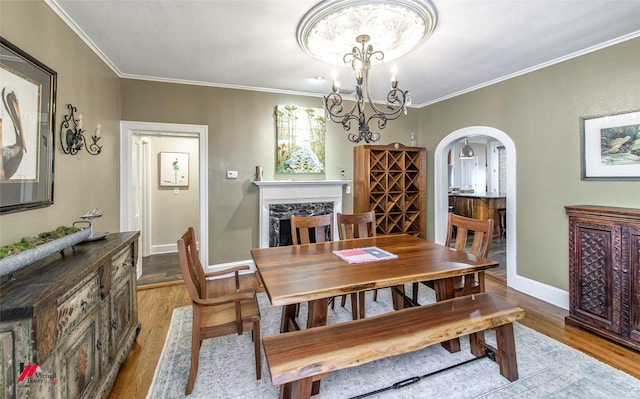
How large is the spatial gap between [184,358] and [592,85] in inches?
178

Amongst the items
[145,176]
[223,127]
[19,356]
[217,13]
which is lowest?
[19,356]

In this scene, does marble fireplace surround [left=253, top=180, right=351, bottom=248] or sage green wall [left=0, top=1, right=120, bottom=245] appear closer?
sage green wall [left=0, top=1, right=120, bottom=245]

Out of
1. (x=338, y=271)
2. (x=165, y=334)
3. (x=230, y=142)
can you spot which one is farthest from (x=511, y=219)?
(x=165, y=334)

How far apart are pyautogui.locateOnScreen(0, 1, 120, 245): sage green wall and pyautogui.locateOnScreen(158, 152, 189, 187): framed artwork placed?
1.98 metres

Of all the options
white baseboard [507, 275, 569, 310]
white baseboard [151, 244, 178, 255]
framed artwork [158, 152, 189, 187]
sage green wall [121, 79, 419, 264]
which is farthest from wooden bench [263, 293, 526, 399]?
framed artwork [158, 152, 189, 187]

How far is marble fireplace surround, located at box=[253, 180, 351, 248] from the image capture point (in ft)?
13.3

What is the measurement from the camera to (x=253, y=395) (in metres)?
1.85

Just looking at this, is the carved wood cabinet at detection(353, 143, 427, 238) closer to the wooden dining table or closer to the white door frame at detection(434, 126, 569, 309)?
the white door frame at detection(434, 126, 569, 309)

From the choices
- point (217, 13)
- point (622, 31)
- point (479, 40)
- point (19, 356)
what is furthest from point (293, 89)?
point (19, 356)

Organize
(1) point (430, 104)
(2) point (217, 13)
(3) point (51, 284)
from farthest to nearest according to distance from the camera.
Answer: (1) point (430, 104), (2) point (217, 13), (3) point (51, 284)

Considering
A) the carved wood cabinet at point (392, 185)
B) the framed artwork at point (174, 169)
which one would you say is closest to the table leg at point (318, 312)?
the carved wood cabinet at point (392, 185)

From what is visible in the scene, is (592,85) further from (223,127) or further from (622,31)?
(223,127)

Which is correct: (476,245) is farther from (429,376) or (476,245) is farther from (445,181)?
(445,181)

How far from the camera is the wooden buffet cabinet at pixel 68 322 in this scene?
1.08 meters
